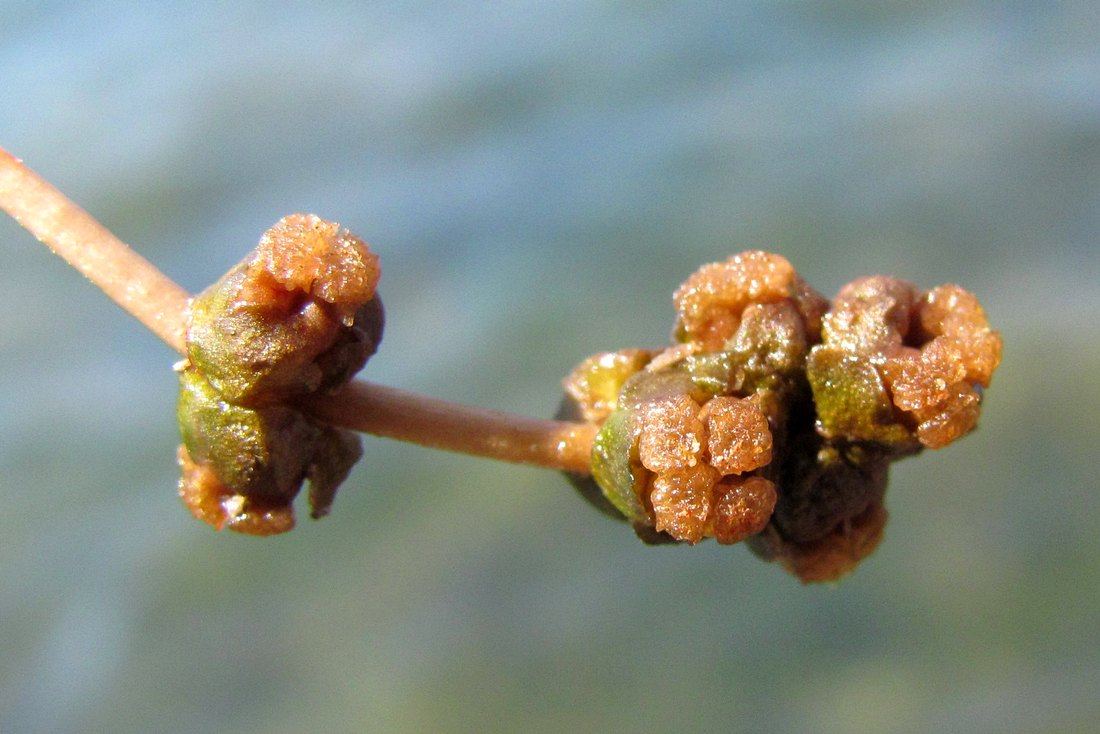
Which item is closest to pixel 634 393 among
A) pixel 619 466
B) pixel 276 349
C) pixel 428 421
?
pixel 619 466

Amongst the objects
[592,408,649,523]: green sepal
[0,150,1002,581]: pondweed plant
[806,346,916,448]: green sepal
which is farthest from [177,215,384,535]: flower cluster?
[806,346,916,448]: green sepal

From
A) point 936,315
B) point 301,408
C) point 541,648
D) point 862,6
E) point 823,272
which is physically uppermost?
point 862,6

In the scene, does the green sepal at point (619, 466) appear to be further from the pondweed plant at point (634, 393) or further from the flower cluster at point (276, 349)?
the flower cluster at point (276, 349)

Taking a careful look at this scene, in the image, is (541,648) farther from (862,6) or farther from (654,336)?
(862,6)

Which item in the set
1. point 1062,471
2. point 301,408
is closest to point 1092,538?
point 1062,471

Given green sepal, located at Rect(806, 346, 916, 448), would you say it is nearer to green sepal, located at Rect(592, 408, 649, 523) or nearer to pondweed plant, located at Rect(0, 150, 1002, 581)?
pondweed plant, located at Rect(0, 150, 1002, 581)

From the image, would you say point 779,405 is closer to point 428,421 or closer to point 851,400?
point 851,400
